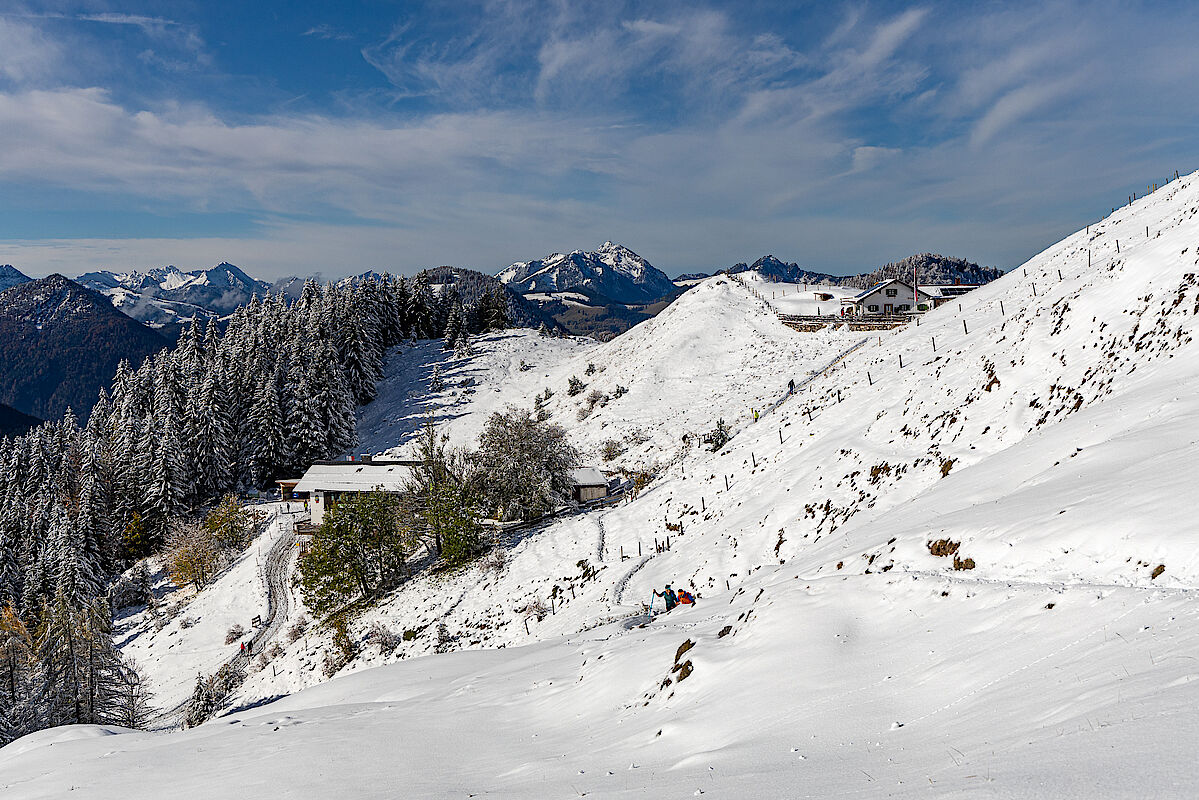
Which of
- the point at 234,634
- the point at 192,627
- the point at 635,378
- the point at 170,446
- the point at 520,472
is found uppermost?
the point at 635,378

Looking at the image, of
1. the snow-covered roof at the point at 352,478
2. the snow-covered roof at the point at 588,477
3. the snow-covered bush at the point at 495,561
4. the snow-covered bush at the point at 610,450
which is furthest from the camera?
the snow-covered bush at the point at 610,450

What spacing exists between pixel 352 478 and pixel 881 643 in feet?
160

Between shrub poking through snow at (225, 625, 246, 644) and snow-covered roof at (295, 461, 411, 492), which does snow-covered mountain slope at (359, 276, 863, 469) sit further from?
shrub poking through snow at (225, 625, 246, 644)

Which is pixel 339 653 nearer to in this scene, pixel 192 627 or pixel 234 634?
pixel 234 634

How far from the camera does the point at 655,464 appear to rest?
51.6m

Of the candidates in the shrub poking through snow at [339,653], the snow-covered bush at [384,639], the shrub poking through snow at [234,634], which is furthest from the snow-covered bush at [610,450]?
the shrub poking through snow at [234,634]

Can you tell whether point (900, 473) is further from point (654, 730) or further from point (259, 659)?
point (259, 659)

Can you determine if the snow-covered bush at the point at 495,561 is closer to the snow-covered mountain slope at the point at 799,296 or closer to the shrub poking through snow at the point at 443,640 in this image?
the shrub poking through snow at the point at 443,640

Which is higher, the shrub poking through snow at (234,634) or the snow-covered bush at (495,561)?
the snow-covered bush at (495,561)

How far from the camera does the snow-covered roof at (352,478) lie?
50312 millimetres

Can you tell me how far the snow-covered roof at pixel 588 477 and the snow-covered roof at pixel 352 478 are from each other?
12952mm

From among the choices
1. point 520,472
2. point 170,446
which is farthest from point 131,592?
point 520,472

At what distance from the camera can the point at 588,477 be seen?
1896 inches

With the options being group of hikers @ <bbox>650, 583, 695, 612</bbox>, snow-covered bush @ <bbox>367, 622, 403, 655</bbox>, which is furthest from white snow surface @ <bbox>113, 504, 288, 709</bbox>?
group of hikers @ <bbox>650, 583, 695, 612</bbox>
